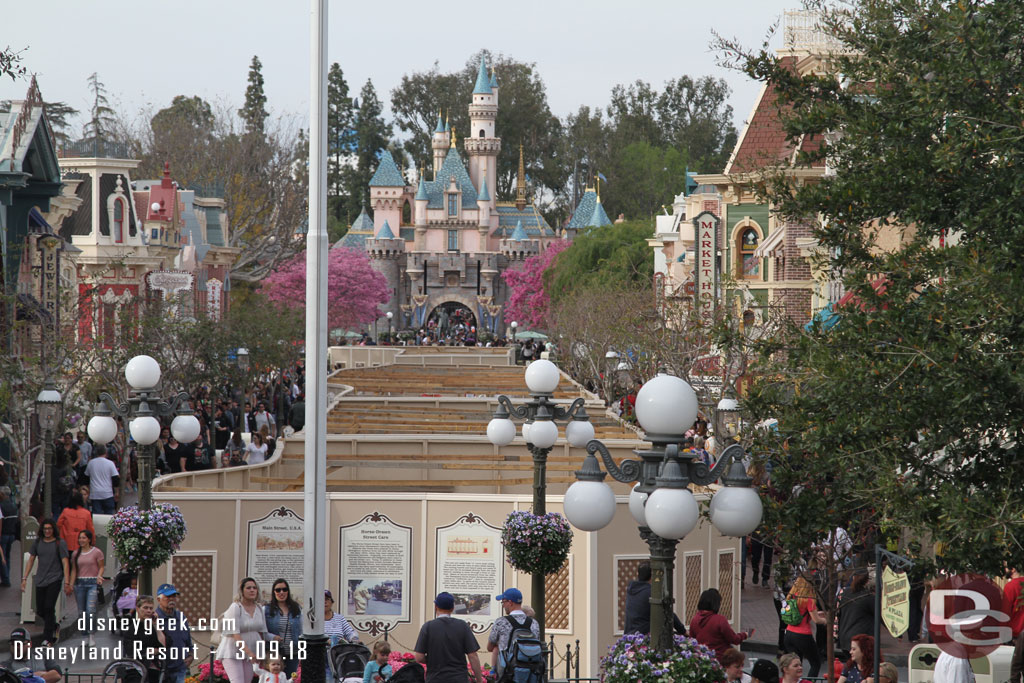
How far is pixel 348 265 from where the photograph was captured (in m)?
92.2

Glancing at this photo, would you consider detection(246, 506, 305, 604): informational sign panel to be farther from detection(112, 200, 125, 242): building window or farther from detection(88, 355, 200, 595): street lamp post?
detection(112, 200, 125, 242): building window

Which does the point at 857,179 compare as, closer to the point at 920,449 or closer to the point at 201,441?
the point at 920,449

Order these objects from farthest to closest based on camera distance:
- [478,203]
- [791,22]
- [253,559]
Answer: [478,203], [791,22], [253,559]

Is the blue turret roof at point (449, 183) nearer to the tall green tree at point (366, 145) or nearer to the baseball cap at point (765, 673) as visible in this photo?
the tall green tree at point (366, 145)

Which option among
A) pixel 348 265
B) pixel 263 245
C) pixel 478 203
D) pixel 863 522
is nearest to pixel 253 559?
pixel 863 522

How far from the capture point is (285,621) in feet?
37.5

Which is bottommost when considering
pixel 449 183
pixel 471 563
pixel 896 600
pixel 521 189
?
pixel 471 563

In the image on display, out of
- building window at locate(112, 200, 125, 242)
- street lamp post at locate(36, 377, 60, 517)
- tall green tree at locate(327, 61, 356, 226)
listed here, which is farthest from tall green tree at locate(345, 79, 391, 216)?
street lamp post at locate(36, 377, 60, 517)

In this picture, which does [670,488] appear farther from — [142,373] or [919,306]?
[142,373]

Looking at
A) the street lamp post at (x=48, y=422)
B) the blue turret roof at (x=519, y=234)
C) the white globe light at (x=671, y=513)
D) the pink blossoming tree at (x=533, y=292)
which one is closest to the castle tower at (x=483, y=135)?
the blue turret roof at (x=519, y=234)

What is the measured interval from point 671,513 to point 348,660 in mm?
4812

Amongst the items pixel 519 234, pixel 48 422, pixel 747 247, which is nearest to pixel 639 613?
pixel 48 422

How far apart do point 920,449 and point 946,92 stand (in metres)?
Result: 2.44

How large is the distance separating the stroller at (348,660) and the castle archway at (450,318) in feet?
317
